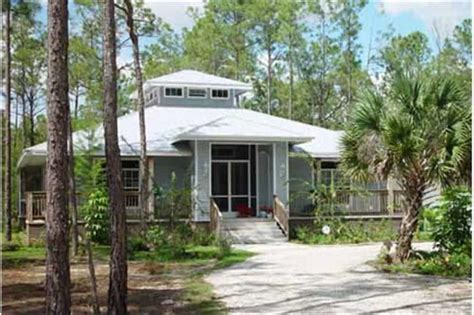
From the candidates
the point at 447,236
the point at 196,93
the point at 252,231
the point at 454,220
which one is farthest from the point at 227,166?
the point at 454,220

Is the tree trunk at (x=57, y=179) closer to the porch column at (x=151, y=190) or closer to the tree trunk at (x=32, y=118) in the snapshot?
the porch column at (x=151, y=190)

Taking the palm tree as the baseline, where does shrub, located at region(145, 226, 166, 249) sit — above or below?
below

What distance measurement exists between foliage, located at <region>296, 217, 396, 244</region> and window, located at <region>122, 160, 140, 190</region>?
231 inches

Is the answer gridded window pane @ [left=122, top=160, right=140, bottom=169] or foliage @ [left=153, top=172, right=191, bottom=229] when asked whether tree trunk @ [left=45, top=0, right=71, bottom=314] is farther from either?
gridded window pane @ [left=122, top=160, right=140, bottom=169]

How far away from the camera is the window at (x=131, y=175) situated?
2344 cm

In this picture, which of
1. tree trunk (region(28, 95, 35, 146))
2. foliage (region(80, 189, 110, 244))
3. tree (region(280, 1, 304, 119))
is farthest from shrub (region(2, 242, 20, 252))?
tree (region(280, 1, 304, 119))

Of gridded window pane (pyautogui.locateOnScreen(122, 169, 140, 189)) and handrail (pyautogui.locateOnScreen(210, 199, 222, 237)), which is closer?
handrail (pyautogui.locateOnScreen(210, 199, 222, 237))

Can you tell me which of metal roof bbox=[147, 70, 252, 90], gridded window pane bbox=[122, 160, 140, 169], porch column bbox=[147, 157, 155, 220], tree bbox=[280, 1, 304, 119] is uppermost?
tree bbox=[280, 1, 304, 119]

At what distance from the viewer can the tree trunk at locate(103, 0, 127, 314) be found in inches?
377

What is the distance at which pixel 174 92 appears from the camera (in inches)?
1143

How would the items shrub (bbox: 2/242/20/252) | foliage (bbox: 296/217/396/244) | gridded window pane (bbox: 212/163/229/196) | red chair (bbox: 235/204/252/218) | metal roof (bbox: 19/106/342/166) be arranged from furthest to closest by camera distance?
gridded window pane (bbox: 212/163/229/196)
red chair (bbox: 235/204/252/218)
metal roof (bbox: 19/106/342/166)
foliage (bbox: 296/217/396/244)
shrub (bbox: 2/242/20/252)

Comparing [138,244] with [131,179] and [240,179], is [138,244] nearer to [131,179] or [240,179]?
[131,179]

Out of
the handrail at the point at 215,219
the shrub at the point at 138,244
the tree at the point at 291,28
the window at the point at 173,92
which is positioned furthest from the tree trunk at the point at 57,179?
the tree at the point at 291,28

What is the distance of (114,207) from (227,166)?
1444cm
